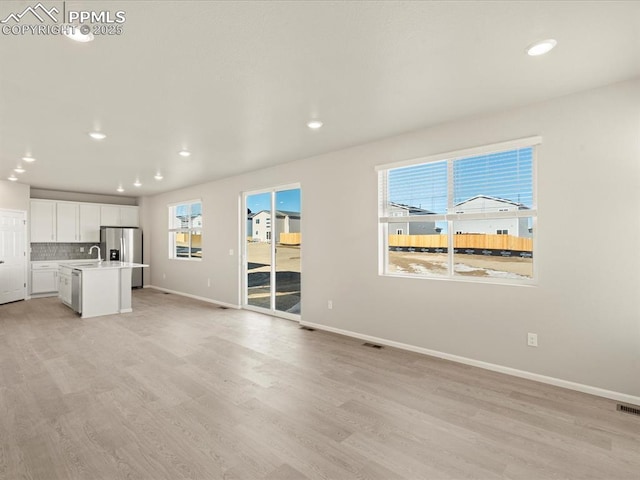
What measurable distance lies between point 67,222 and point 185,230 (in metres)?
3.01

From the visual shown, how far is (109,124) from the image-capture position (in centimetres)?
361

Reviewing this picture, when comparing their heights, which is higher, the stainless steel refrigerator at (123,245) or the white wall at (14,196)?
the white wall at (14,196)

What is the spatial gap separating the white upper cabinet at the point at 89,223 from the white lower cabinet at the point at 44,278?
3.13 feet

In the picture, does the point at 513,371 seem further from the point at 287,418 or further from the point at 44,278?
the point at 44,278

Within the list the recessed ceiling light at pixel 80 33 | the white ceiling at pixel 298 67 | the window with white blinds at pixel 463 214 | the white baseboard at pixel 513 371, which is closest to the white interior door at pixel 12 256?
the white ceiling at pixel 298 67

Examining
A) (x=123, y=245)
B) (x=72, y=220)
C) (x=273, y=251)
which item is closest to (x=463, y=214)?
(x=273, y=251)

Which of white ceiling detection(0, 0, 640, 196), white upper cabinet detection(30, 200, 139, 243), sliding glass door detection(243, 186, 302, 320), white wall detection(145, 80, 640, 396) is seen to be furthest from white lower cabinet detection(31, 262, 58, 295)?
white wall detection(145, 80, 640, 396)

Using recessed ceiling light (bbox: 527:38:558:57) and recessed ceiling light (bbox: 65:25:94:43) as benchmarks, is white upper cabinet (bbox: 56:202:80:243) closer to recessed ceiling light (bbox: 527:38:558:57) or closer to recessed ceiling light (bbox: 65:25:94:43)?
recessed ceiling light (bbox: 65:25:94:43)

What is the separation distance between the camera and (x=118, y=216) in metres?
9.00

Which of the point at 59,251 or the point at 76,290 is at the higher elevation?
the point at 59,251

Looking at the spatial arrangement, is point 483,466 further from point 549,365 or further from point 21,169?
point 21,169

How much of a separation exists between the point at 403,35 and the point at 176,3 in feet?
4.39

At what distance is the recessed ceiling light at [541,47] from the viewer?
212 cm

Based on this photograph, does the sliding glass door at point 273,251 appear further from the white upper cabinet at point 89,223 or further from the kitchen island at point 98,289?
the white upper cabinet at point 89,223
